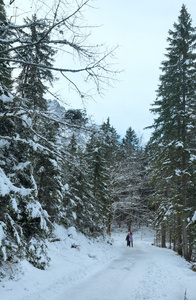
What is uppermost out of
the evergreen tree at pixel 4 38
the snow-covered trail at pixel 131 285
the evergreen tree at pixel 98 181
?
the evergreen tree at pixel 4 38

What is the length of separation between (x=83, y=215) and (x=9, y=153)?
11.3m

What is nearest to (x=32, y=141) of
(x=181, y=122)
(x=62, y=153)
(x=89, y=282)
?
(x=62, y=153)

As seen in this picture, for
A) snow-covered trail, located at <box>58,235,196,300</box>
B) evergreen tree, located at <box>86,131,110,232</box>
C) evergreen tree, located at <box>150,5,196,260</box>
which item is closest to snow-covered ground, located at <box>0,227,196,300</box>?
snow-covered trail, located at <box>58,235,196,300</box>

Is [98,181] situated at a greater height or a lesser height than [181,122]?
lesser

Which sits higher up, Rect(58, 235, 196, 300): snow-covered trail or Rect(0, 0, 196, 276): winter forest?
Rect(0, 0, 196, 276): winter forest

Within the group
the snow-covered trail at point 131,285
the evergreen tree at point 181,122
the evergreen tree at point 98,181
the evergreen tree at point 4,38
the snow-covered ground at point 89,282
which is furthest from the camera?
the evergreen tree at point 98,181

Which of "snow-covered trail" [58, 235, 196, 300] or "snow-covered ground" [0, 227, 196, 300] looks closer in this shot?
"snow-covered ground" [0, 227, 196, 300]

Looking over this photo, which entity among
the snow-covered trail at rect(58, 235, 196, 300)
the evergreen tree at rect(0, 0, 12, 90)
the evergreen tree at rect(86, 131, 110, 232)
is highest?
the evergreen tree at rect(0, 0, 12, 90)

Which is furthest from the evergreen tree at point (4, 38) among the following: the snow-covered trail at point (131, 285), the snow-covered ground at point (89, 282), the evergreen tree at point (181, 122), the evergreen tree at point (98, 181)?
the evergreen tree at point (98, 181)

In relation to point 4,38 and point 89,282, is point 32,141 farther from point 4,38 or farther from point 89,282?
point 89,282

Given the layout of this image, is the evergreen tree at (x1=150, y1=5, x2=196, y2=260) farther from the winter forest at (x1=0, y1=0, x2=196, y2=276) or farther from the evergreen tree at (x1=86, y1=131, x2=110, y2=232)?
the evergreen tree at (x1=86, y1=131, x2=110, y2=232)

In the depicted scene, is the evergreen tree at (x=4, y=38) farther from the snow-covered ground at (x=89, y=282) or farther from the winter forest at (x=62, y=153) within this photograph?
the snow-covered ground at (x=89, y=282)

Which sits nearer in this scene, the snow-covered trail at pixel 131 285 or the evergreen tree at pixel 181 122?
the snow-covered trail at pixel 131 285

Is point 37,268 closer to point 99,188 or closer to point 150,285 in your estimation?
point 150,285
